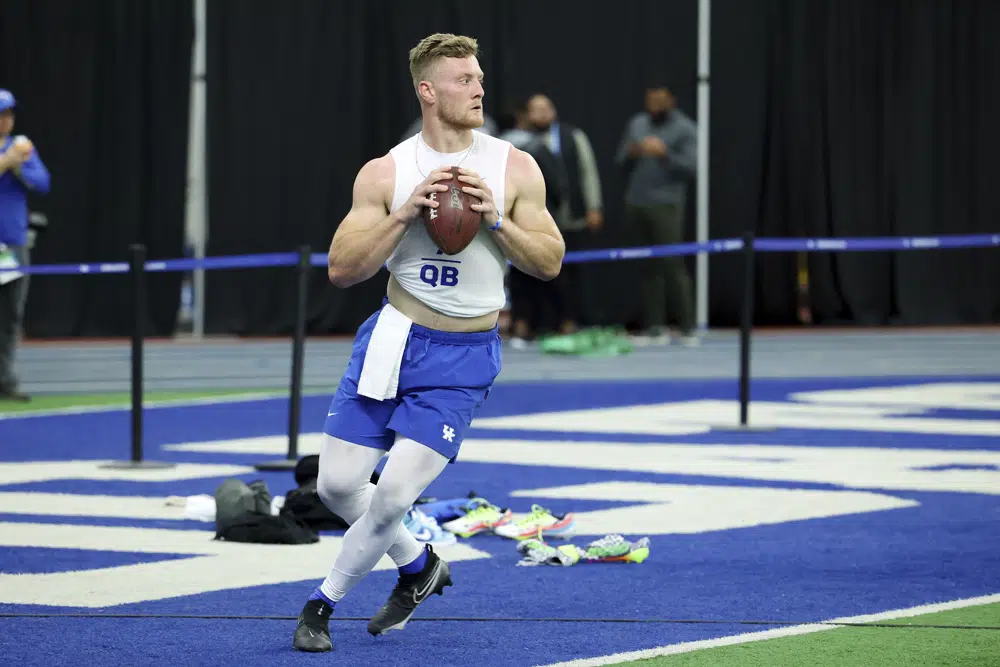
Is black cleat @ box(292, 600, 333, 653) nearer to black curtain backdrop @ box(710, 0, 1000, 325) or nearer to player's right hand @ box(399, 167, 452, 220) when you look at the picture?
player's right hand @ box(399, 167, 452, 220)

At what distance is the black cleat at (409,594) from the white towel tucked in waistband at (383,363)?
744 millimetres

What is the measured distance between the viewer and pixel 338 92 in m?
20.6

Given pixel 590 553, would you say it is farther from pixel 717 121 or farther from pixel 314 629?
pixel 717 121

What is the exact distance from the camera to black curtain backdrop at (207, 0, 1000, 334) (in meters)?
20.5

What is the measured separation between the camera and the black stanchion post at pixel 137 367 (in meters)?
10.5

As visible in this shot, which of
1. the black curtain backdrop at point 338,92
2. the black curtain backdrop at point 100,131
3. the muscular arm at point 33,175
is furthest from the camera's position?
the black curtain backdrop at point 338,92

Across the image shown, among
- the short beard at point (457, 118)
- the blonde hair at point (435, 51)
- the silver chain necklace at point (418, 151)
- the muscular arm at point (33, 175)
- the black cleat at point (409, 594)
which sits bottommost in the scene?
the black cleat at point (409, 594)

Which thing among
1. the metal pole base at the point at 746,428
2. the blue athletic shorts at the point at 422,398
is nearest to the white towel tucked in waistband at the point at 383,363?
the blue athletic shorts at the point at 422,398

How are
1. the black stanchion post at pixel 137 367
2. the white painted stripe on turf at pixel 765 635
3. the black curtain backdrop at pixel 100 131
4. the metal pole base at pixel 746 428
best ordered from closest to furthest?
the white painted stripe on turf at pixel 765 635 → the black stanchion post at pixel 137 367 → the metal pole base at pixel 746 428 → the black curtain backdrop at pixel 100 131

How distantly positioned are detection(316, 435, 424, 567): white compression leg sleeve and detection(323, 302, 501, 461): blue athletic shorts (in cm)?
4

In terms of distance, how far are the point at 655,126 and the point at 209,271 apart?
18.2 ft

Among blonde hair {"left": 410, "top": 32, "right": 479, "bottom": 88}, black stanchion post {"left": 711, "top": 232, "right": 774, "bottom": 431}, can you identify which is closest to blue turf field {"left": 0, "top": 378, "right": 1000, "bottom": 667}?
black stanchion post {"left": 711, "top": 232, "right": 774, "bottom": 431}

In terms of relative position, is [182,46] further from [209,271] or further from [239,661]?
[239,661]

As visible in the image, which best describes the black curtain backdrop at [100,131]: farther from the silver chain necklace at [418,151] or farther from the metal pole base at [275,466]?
the silver chain necklace at [418,151]
